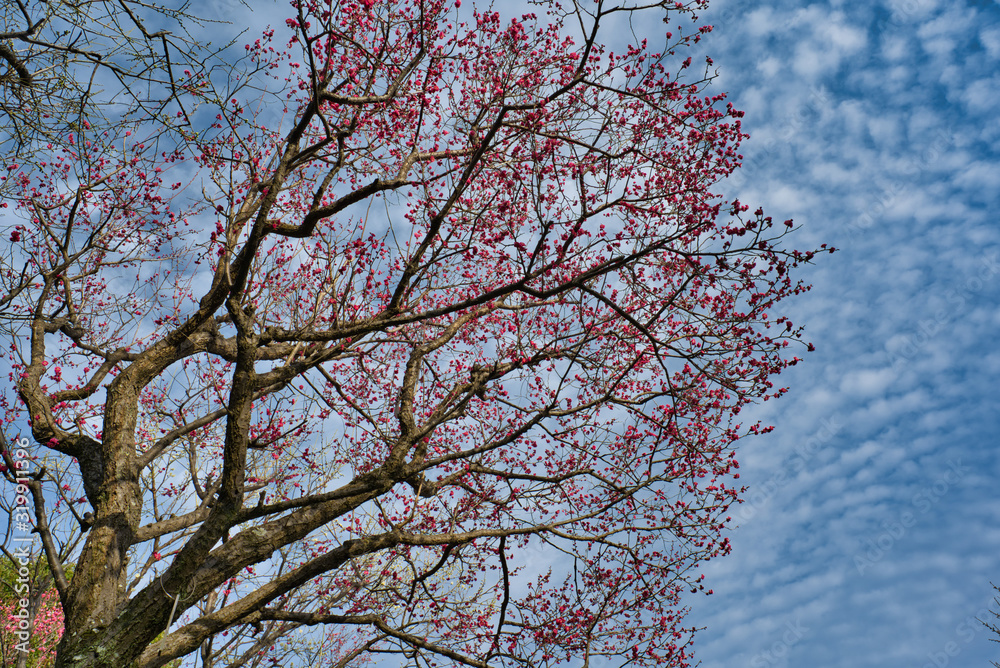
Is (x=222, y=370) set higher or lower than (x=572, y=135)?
higher

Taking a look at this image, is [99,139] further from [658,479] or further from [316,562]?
[658,479]

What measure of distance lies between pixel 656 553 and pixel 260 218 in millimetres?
5413

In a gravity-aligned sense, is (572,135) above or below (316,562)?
above

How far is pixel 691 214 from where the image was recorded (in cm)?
Result: 506

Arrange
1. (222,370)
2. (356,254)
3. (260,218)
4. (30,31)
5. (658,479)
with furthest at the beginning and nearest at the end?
(222,370), (658,479), (356,254), (260,218), (30,31)

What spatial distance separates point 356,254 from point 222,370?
3477 mm

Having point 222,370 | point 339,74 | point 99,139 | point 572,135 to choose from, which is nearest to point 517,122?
point 572,135

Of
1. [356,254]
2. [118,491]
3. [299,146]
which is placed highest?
[299,146]

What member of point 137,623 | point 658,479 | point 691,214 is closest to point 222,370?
point 137,623

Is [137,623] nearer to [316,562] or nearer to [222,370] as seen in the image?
[316,562]

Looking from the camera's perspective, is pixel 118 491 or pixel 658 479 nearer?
pixel 118 491

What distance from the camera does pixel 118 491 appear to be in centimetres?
592

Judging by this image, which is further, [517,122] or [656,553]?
[656,553]

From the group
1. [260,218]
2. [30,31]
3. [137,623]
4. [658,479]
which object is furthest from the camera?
[658,479]
